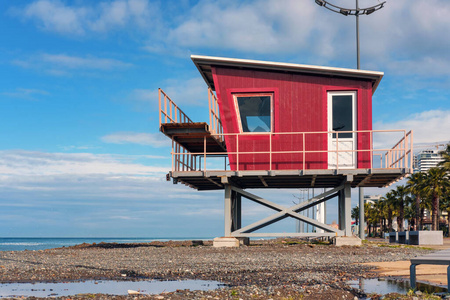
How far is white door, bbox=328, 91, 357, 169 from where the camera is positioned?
21516 mm

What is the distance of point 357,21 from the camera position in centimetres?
3072

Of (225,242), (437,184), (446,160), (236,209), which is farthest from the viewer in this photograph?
(437,184)

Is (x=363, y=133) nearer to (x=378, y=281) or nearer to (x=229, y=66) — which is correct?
(x=229, y=66)

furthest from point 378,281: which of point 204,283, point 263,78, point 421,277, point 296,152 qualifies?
point 263,78

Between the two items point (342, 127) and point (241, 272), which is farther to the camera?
point (342, 127)

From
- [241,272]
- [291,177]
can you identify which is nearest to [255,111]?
[291,177]

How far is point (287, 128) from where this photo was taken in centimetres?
2192

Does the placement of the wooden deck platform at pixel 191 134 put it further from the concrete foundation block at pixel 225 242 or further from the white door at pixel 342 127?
the white door at pixel 342 127

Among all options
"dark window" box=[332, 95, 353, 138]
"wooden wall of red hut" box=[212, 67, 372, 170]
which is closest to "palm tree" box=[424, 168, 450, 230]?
"dark window" box=[332, 95, 353, 138]

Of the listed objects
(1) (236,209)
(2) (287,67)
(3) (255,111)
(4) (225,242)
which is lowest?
(4) (225,242)

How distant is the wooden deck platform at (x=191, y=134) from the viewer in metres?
21.1

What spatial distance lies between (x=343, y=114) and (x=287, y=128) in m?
2.55

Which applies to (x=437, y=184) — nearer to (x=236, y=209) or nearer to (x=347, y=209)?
(x=236, y=209)

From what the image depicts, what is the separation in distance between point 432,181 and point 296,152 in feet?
144
